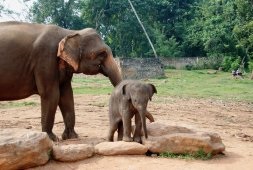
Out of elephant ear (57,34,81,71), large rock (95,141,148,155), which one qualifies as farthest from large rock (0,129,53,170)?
elephant ear (57,34,81,71)

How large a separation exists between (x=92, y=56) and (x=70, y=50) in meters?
0.45

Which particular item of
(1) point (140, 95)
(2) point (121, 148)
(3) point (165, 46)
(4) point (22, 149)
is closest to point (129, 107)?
(1) point (140, 95)

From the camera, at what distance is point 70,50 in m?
8.48

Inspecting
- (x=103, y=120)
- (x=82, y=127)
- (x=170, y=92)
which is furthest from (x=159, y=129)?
(x=170, y=92)

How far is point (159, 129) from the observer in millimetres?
7805

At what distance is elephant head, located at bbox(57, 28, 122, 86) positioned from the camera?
28.3 feet

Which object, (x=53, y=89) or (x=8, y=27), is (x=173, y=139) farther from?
(x=8, y=27)

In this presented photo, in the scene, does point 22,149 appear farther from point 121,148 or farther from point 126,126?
point 126,126

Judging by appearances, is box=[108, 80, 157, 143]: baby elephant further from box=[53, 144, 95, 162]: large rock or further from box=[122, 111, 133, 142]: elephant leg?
box=[53, 144, 95, 162]: large rock

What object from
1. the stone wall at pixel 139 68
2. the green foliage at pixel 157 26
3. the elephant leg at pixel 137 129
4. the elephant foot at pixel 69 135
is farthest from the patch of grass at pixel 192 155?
the green foliage at pixel 157 26

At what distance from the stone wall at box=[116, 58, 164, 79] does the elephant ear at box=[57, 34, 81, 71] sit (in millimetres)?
21167

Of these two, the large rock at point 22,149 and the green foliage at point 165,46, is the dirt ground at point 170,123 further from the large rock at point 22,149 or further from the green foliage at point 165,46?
the green foliage at point 165,46

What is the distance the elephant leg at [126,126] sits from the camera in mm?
7430

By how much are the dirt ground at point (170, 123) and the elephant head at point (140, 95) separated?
0.70 metres
